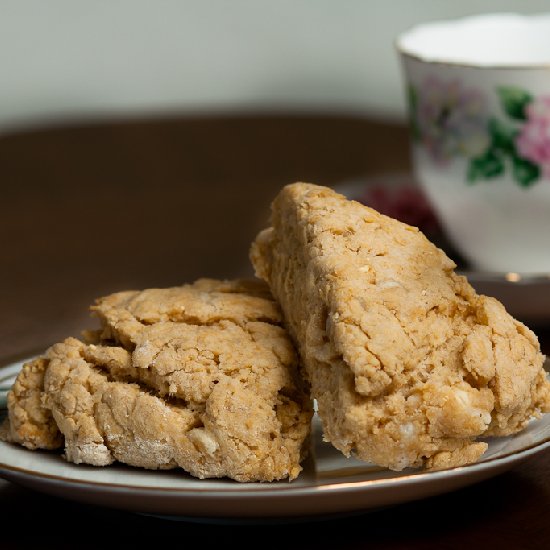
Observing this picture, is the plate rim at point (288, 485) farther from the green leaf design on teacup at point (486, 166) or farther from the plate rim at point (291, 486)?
the green leaf design on teacup at point (486, 166)

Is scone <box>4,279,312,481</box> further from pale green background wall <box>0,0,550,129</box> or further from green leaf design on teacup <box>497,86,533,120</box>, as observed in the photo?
pale green background wall <box>0,0,550,129</box>

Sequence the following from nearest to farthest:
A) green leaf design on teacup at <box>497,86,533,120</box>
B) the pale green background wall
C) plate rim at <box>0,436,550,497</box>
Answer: plate rim at <box>0,436,550,497</box>
green leaf design on teacup at <box>497,86,533,120</box>
the pale green background wall

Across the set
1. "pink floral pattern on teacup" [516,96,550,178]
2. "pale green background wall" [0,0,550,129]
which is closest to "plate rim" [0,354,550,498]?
"pink floral pattern on teacup" [516,96,550,178]

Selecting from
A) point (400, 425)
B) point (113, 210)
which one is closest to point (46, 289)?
point (113, 210)

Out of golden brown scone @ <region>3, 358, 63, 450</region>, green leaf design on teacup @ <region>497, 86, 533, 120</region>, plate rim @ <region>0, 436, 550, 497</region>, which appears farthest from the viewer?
green leaf design on teacup @ <region>497, 86, 533, 120</region>

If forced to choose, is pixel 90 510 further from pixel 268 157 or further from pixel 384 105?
pixel 384 105

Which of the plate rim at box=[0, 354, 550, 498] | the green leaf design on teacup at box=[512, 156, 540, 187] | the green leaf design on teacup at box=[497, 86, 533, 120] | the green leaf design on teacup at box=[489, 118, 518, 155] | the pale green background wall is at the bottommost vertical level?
the pale green background wall
